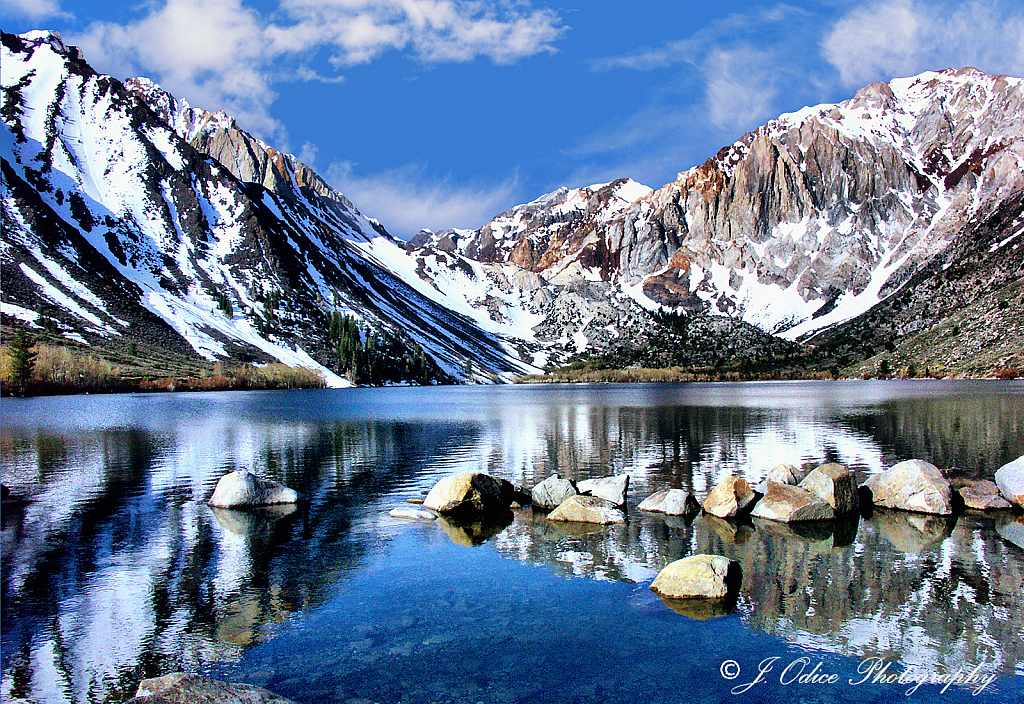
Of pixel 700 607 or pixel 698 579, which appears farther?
pixel 698 579

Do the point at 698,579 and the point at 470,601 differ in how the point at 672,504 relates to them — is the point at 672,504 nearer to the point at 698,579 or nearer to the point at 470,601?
the point at 698,579

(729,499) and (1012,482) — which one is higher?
(1012,482)

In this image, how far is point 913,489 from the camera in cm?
3291

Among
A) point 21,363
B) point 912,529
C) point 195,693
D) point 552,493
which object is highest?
point 21,363

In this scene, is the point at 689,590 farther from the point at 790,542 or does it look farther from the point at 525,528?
the point at 525,528

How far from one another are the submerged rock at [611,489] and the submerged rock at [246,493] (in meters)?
16.3

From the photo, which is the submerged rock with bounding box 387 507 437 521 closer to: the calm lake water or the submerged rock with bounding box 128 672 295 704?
the calm lake water

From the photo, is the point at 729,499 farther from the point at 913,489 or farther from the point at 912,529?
the point at 913,489

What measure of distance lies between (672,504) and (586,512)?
4575mm

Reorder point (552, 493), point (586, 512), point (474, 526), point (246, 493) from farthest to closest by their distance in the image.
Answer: point (246, 493), point (552, 493), point (586, 512), point (474, 526)

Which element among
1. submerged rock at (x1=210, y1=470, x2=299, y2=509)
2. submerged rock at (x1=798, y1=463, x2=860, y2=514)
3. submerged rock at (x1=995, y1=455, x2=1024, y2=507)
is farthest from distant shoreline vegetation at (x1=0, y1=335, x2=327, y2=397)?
submerged rock at (x1=995, y1=455, x2=1024, y2=507)

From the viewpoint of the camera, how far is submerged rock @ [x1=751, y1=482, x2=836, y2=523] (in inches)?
1209

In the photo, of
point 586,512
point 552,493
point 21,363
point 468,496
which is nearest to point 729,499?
point 586,512

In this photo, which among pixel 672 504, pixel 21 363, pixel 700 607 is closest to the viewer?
pixel 700 607
